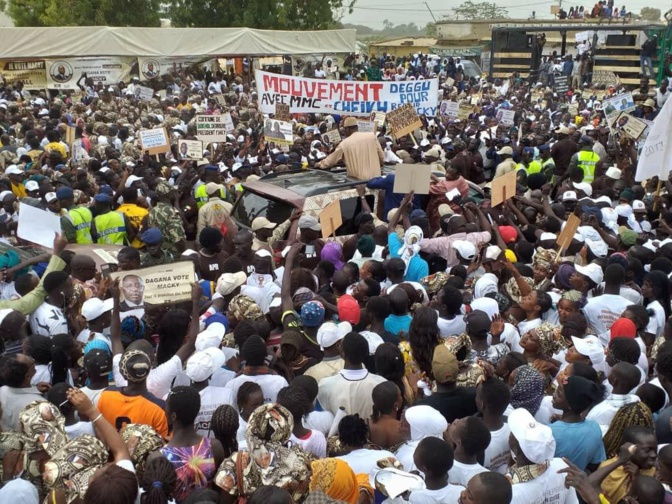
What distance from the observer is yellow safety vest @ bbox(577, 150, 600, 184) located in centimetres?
1107

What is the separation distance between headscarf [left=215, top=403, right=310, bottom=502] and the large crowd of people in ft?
0.03

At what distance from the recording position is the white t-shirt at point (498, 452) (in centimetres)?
397

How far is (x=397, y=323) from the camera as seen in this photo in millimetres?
5426

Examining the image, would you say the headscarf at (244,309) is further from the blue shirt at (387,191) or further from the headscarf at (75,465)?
the blue shirt at (387,191)

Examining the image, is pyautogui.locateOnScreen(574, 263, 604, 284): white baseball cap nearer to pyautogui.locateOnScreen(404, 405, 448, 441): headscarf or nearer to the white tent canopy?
pyautogui.locateOnScreen(404, 405, 448, 441): headscarf

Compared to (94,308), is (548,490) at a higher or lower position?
lower

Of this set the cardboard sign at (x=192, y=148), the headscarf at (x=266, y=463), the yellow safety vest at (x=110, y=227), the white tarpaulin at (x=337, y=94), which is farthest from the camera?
the white tarpaulin at (x=337, y=94)

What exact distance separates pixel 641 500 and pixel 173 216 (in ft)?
19.1

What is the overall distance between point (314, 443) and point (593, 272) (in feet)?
10.9

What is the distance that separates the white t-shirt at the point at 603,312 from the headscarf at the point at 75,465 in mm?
3981

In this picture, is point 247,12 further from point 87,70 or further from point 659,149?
point 659,149

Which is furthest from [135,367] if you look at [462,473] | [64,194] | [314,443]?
[64,194]

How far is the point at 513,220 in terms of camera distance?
873 cm

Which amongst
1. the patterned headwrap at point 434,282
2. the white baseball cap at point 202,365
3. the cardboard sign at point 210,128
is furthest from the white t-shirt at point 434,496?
the cardboard sign at point 210,128
